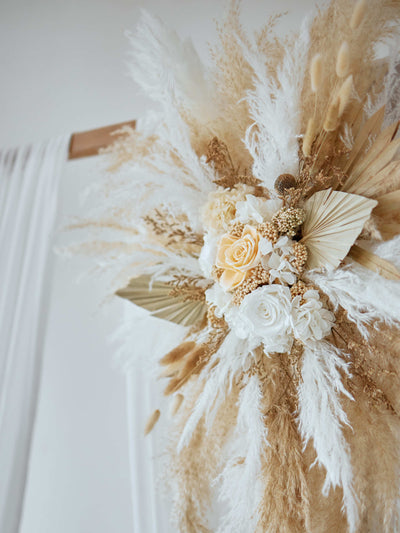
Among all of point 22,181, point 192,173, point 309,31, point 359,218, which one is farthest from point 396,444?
point 22,181

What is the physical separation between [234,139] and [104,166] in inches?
11.5

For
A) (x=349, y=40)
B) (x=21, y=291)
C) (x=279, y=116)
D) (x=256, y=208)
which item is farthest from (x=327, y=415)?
(x=21, y=291)

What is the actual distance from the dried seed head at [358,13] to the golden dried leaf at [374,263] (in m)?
0.32

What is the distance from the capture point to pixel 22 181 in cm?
139

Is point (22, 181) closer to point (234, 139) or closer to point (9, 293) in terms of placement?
point (9, 293)

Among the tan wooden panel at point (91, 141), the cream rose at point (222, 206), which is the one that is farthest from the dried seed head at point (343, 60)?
the tan wooden panel at point (91, 141)

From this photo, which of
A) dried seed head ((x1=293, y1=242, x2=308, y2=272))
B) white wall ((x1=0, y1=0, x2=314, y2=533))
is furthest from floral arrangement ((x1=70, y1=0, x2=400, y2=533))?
white wall ((x1=0, y1=0, x2=314, y2=533))

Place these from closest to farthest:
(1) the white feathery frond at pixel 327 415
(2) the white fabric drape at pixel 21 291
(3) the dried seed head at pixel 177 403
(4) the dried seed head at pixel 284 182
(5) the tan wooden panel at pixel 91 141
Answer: (1) the white feathery frond at pixel 327 415, (4) the dried seed head at pixel 284 182, (3) the dried seed head at pixel 177 403, (2) the white fabric drape at pixel 21 291, (5) the tan wooden panel at pixel 91 141

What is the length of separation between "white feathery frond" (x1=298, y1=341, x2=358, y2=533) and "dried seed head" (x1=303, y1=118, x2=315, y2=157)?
0.28 metres

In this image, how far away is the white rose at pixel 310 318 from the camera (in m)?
0.67

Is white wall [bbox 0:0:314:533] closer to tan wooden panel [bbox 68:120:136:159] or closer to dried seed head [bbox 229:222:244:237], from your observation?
tan wooden panel [bbox 68:120:136:159]

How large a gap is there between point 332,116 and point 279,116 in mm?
83

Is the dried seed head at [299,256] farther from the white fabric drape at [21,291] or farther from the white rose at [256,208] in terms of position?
the white fabric drape at [21,291]

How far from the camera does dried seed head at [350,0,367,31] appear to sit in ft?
2.17
